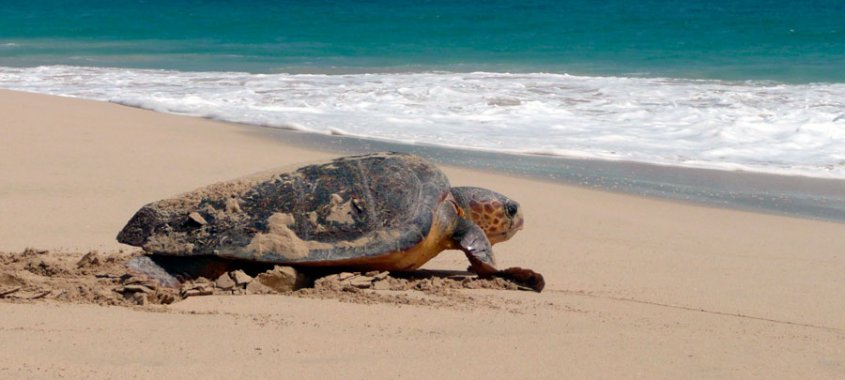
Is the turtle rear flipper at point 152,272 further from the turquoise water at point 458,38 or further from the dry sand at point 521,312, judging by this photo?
the turquoise water at point 458,38

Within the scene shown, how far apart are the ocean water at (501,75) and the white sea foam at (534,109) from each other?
3cm

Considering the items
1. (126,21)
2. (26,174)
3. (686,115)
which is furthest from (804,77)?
(126,21)

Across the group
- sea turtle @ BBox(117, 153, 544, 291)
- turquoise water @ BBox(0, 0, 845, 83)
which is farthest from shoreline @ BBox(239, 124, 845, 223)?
turquoise water @ BBox(0, 0, 845, 83)

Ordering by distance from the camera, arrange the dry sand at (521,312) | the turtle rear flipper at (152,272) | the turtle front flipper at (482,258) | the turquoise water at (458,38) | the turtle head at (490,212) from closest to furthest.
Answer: the dry sand at (521,312) < the turtle rear flipper at (152,272) < the turtle front flipper at (482,258) < the turtle head at (490,212) < the turquoise water at (458,38)

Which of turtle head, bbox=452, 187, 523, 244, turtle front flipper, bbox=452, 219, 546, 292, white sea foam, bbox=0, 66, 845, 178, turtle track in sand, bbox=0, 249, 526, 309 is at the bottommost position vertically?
turtle track in sand, bbox=0, 249, 526, 309

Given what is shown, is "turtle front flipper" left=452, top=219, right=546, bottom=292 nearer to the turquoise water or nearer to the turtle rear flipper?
the turtle rear flipper

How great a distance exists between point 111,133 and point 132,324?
199 inches

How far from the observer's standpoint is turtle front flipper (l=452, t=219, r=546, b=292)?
4.31m

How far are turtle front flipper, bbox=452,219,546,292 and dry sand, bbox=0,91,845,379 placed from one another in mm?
92

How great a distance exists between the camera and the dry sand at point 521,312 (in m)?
3.28

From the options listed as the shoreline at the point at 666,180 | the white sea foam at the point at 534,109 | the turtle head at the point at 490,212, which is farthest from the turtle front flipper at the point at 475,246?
the white sea foam at the point at 534,109

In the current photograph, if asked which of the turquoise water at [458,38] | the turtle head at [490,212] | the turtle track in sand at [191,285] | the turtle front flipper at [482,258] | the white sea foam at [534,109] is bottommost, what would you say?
the turtle track in sand at [191,285]

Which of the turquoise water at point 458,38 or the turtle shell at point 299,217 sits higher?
the turquoise water at point 458,38

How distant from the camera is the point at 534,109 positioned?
11039 millimetres
